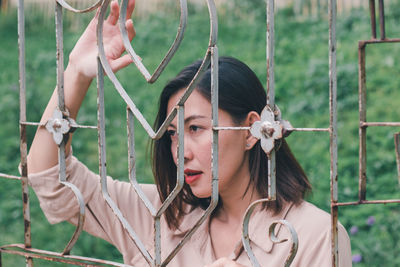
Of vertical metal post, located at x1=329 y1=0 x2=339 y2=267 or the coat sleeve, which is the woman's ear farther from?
vertical metal post, located at x1=329 y1=0 x2=339 y2=267

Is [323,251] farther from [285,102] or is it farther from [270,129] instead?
[285,102]

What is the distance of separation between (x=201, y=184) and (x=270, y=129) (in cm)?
56

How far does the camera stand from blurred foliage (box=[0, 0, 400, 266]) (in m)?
4.14

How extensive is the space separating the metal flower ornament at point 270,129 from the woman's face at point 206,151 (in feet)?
1.74

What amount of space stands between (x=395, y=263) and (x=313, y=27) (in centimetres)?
332

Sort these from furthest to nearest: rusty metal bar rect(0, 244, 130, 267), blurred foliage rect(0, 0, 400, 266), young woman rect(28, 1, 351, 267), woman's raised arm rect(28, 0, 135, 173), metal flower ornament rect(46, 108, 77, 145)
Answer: blurred foliage rect(0, 0, 400, 266) → young woman rect(28, 1, 351, 267) → woman's raised arm rect(28, 0, 135, 173) → metal flower ornament rect(46, 108, 77, 145) → rusty metal bar rect(0, 244, 130, 267)

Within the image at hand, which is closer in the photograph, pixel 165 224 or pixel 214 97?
pixel 214 97

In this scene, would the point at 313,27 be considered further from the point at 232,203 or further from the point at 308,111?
the point at 232,203

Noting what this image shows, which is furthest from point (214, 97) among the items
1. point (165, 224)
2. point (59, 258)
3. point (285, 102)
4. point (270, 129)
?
point (285, 102)

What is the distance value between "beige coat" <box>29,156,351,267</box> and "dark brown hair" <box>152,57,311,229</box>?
0.14ft

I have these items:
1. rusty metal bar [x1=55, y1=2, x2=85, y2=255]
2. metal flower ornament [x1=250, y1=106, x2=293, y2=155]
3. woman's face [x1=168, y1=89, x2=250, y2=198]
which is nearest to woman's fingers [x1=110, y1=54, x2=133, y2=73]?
rusty metal bar [x1=55, y1=2, x2=85, y2=255]

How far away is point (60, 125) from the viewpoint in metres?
1.67

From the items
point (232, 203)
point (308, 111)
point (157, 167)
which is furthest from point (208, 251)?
point (308, 111)

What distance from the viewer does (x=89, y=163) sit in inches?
205
